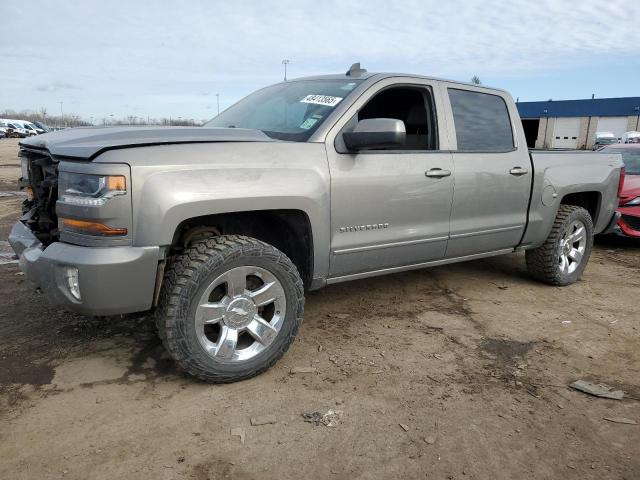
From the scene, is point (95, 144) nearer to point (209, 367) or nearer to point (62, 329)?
point (209, 367)

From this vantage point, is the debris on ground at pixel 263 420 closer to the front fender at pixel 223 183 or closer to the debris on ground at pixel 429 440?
the debris on ground at pixel 429 440

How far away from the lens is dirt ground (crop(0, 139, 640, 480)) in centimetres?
235

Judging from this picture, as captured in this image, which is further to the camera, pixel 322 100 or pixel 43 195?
pixel 322 100

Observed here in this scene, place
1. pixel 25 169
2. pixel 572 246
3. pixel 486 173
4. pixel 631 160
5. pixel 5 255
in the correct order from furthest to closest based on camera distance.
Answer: pixel 631 160
pixel 5 255
pixel 572 246
pixel 486 173
pixel 25 169

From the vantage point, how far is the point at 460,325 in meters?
4.09

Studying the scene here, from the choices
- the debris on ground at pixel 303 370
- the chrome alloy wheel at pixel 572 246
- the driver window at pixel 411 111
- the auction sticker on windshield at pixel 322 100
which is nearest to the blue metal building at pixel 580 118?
the chrome alloy wheel at pixel 572 246

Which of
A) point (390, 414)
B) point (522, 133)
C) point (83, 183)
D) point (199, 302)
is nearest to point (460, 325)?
point (390, 414)

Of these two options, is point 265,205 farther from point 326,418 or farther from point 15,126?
point 15,126

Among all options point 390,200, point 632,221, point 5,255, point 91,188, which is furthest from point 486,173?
point 5,255

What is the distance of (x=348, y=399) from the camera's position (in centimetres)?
289

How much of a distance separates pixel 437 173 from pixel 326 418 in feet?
6.51

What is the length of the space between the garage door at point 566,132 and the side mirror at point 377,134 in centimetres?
4927

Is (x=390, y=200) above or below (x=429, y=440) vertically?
above

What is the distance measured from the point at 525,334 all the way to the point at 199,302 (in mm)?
2535
